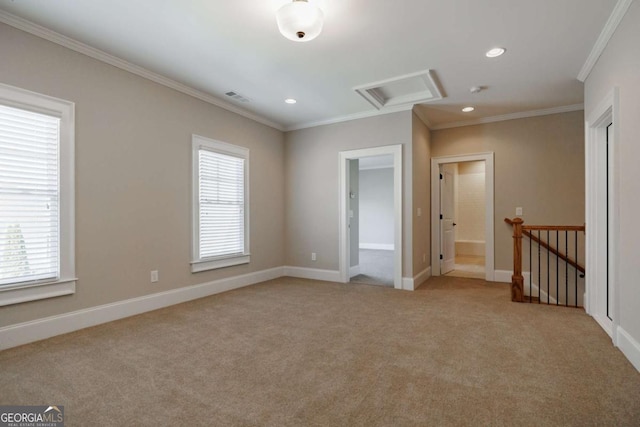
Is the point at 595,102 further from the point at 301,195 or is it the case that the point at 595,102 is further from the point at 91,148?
the point at 91,148

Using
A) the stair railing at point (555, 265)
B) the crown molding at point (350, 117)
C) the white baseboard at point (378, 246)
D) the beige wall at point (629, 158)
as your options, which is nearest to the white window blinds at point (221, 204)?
the crown molding at point (350, 117)

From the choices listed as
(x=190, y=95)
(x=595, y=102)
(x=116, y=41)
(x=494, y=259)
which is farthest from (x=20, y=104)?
(x=494, y=259)

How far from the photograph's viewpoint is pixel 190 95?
411 centimetres

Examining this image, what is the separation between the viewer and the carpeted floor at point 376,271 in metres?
5.26

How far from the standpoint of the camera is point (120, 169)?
11.0 ft

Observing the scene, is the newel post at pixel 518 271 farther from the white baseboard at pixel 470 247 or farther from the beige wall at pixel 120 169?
the white baseboard at pixel 470 247

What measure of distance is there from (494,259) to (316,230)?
3038mm

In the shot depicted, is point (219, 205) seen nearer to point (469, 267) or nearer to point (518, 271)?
point (518, 271)

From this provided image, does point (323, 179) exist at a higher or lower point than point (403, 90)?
lower

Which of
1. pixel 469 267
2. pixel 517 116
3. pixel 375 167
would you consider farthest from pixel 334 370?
pixel 375 167

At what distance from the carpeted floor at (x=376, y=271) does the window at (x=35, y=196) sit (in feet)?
13.0

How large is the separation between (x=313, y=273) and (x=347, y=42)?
12.1 ft

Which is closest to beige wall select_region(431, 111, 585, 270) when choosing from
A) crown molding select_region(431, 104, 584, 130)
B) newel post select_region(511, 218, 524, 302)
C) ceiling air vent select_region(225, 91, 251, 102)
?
crown molding select_region(431, 104, 584, 130)

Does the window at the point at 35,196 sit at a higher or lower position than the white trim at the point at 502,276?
higher
